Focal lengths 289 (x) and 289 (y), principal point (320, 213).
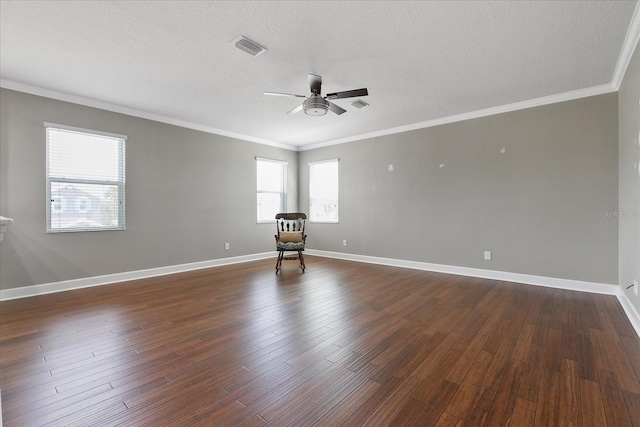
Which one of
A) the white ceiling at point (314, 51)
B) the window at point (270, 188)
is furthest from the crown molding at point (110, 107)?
the window at point (270, 188)

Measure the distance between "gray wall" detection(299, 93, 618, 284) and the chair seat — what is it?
4.70ft

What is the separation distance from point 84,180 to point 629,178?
636cm

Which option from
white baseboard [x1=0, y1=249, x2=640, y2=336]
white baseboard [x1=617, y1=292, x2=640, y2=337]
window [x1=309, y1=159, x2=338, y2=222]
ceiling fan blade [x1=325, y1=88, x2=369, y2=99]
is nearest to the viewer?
white baseboard [x1=617, y1=292, x2=640, y2=337]

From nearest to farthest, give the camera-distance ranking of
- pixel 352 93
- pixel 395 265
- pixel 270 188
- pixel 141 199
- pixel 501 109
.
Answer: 1. pixel 352 93
2. pixel 501 109
3. pixel 141 199
4. pixel 395 265
5. pixel 270 188

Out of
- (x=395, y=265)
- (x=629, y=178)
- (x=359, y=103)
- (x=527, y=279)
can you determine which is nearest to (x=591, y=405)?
(x=629, y=178)

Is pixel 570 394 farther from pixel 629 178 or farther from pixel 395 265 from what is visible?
pixel 395 265

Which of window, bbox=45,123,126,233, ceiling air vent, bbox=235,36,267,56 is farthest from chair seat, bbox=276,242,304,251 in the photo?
ceiling air vent, bbox=235,36,267,56

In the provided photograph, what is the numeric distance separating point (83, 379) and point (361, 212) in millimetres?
4838

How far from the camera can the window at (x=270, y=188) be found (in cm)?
625

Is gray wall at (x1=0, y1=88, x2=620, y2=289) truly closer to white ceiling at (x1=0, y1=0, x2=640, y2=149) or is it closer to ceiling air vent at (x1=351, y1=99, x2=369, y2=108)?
white ceiling at (x1=0, y1=0, x2=640, y2=149)

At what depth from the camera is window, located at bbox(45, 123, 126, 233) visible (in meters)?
3.71

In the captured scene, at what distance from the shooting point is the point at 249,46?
2.61 metres

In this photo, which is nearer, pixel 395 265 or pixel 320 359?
pixel 320 359

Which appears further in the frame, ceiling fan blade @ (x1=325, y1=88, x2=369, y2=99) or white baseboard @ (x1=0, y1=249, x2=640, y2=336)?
white baseboard @ (x1=0, y1=249, x2=640, y2=336)
